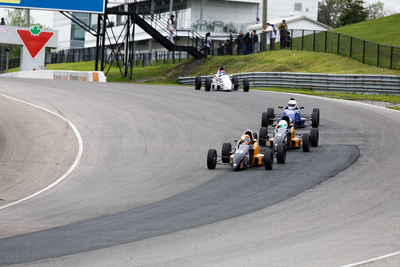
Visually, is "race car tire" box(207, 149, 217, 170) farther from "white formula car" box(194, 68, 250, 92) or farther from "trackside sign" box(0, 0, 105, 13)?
"trackside sign" box(0, 0, 105, 13)

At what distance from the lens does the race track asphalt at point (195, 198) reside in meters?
7.62

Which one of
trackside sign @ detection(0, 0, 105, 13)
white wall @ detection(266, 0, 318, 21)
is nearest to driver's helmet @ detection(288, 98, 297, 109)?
trackside sign @ detection(0, 0, 105, 13)

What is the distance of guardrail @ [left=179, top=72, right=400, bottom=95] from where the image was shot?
28766mm

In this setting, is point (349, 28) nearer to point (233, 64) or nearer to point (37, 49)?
point (233, 64)

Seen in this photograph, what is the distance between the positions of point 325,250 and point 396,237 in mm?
1236

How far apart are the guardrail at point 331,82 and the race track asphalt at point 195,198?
6893mm

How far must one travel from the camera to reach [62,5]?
3947 cm

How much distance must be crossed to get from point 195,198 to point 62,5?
31.9 meters

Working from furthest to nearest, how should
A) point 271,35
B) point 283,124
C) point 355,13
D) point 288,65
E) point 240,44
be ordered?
point 355,13, point 240,44, point 271,35, point 288,65, point 283,124

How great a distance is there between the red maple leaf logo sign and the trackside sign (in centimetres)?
458

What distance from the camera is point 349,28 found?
2237 inches

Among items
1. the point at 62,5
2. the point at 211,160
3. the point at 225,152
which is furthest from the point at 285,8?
the point at 211,160

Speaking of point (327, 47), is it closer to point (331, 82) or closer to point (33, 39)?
point (331, 82)

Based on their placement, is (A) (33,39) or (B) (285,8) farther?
(B) (285,8)
